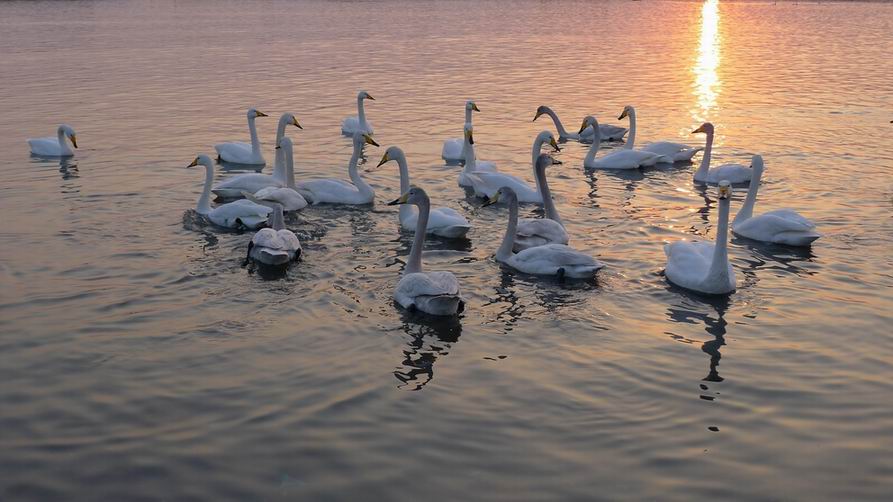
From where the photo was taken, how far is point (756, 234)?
1199cm

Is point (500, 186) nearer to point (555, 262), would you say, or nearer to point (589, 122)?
point (555, 262)

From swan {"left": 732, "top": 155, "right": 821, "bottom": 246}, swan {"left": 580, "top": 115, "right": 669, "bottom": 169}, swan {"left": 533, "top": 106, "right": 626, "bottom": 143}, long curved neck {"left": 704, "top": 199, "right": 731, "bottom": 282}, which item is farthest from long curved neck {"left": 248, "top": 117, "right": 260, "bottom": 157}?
long curved neck {"left": 704, "top": 199, "right": 731, "bottom": 282}

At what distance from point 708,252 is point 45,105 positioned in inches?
717

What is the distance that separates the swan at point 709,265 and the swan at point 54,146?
11.9 meters

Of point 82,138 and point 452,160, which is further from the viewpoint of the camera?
point 82,138

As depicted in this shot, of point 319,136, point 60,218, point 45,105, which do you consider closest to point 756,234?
point 60,218

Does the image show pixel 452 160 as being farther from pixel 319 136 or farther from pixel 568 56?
pixel 568 56

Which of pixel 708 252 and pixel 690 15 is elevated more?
pixel 690 15

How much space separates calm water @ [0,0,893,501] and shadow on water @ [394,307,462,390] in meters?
0.03

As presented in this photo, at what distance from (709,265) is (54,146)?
12463 mm

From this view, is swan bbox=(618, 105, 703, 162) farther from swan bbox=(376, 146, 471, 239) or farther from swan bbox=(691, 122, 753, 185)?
swan bbox=(376, 146, 471, 239)

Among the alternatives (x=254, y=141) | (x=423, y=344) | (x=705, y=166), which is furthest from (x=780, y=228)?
(x=254, y=141)

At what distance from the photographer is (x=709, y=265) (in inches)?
402

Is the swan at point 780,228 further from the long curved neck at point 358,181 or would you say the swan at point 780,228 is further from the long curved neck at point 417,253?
the long curved neck at point 358,181
